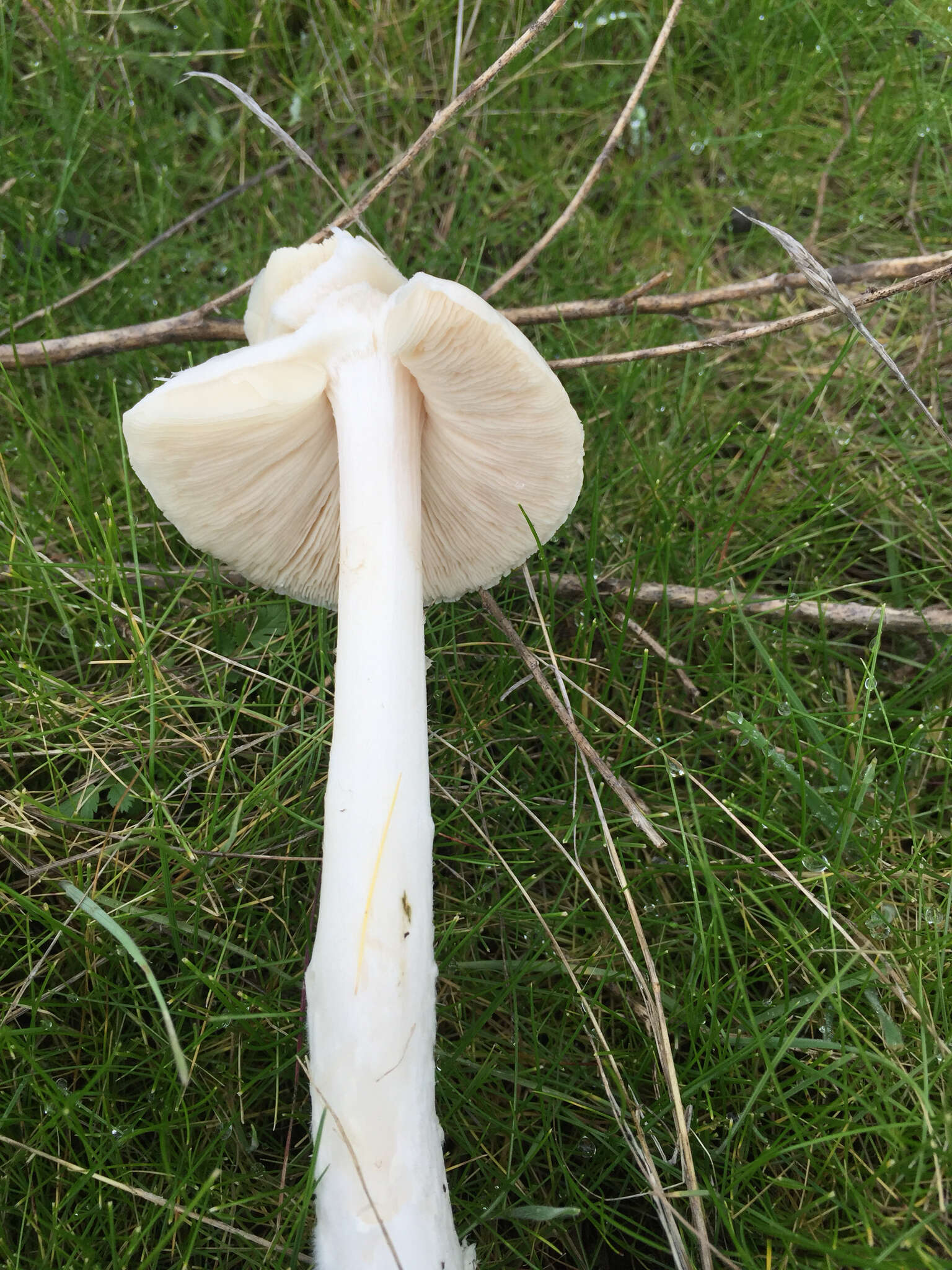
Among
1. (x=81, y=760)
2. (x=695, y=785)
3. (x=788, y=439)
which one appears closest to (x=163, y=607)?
(x=81, y=760)

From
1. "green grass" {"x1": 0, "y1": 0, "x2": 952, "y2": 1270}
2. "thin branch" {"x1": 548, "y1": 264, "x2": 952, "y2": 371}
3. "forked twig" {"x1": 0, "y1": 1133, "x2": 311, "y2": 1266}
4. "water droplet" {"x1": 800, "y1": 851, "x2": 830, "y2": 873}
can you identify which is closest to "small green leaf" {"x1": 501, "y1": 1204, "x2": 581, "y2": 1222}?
"green grass" {"x1": 0, "y1": 0, "x2": 952, "y2": 1270}

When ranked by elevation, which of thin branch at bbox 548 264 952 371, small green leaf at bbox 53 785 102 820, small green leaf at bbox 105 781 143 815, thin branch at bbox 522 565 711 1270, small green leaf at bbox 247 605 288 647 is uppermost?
thin branch at bbox 548 264 952 371

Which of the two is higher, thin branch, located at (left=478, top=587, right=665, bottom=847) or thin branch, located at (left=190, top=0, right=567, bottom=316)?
thin branch, located at (left=190, top=0, right=567, bottom=316)

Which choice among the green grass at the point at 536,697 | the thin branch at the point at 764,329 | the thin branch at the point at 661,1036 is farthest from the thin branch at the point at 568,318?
the thin branch at the point at 661,1036

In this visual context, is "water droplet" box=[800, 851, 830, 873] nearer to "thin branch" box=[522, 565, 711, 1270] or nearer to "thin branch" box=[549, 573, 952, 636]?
"thin branch" box=[522, 565, 711, 1270]

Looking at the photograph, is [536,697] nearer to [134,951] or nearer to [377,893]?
[377,893]

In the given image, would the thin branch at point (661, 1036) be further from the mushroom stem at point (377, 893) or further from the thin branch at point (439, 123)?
the thin branch at point (439, 123)
